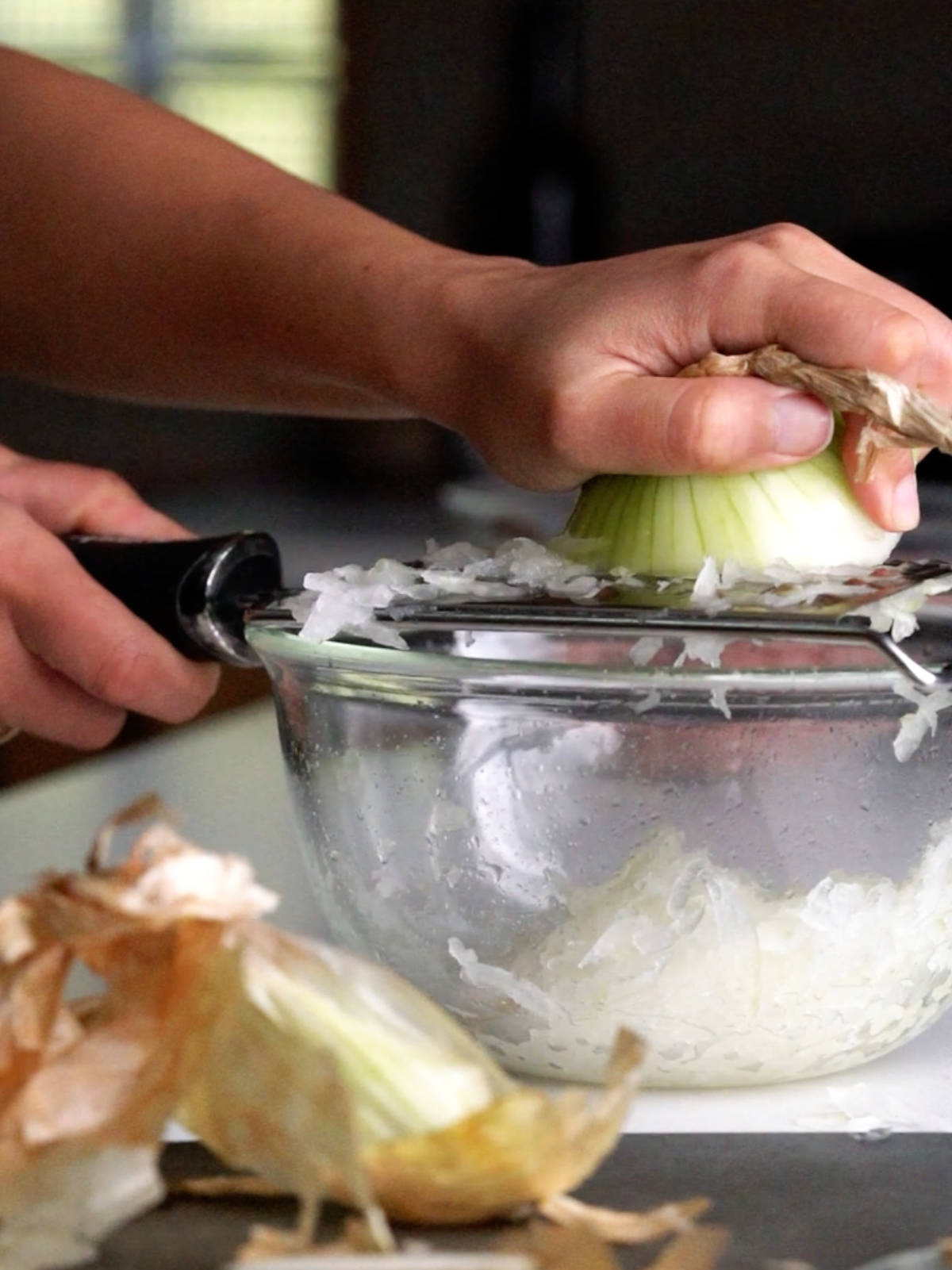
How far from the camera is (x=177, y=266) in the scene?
0.89 metres

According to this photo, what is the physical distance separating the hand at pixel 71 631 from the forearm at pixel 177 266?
11 centimetres

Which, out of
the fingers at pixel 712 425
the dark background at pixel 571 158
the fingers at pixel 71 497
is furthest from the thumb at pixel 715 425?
the dark background at pixel 571 158

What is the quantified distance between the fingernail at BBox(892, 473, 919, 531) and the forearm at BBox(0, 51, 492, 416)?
0.23m

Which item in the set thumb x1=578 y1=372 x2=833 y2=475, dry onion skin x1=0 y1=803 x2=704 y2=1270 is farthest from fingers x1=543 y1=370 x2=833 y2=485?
dry onion skin x1=0 y1=803 x2=704 y2=1270

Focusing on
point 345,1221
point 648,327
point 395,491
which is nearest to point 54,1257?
point 345,1221

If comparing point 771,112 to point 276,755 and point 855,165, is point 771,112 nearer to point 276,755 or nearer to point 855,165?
point 855,165

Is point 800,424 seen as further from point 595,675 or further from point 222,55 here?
→ point 222,55

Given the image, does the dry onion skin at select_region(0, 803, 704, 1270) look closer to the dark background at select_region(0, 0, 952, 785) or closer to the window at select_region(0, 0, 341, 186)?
the dark background at select_region(0, 0, 952, 785)

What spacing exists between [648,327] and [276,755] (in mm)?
557

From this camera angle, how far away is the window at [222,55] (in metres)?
2.43

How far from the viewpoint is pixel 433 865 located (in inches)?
21.0

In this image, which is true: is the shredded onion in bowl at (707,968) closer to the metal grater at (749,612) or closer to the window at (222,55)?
the metal grater at (749,612)

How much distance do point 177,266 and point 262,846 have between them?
314 millimetres

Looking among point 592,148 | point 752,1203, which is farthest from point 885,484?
point 592,148
